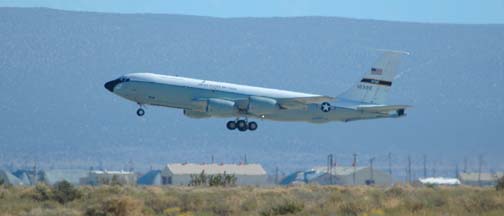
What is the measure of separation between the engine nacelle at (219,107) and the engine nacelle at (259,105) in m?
1.10

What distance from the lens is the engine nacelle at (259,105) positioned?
7131 cm

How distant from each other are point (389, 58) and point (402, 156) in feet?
216

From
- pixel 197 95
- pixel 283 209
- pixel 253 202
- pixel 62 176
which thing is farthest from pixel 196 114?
pixel 62 176

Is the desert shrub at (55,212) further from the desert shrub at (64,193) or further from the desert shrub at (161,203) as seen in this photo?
the desert shrub at (64,193)

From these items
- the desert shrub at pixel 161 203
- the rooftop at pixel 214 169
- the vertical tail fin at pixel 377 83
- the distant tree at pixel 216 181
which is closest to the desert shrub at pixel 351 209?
the desert shrub at pixel 161 203

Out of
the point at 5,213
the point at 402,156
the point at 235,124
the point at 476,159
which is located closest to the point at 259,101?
the point at 235,124

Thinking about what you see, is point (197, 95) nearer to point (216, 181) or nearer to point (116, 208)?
point (216, 181)

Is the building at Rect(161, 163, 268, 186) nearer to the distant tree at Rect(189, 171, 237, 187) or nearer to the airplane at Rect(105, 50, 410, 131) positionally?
the distant tree at Rect(189, 171, 237, 187)

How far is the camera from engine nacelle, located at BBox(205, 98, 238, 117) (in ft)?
230

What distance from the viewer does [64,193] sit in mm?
57750

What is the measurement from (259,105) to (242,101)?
0.96 metres

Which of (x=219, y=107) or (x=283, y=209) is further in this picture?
(x=219, y=107)

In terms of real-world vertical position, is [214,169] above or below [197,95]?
below

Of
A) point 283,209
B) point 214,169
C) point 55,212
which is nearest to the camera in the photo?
point 283,209
